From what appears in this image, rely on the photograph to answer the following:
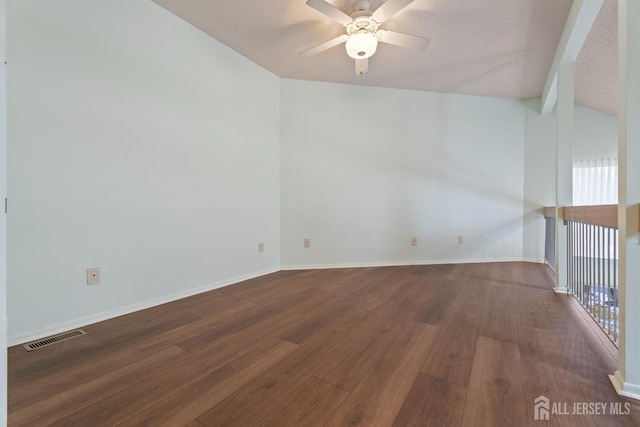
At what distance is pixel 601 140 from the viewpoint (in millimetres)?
3568

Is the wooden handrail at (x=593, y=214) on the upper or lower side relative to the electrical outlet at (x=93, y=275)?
upper

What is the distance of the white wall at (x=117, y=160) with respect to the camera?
62.9 inches

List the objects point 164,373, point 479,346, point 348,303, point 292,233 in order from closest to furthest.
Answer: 1. point 164,373
2. point 479,346
3. point 348,303
4. point 292,233

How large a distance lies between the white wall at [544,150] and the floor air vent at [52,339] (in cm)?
483

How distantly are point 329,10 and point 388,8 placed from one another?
395 mm

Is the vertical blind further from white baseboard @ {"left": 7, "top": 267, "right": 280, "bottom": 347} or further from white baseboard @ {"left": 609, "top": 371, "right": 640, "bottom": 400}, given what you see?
white baseboard @ {"left": 7, "top": 267, "right": 280, "bottom": 347}

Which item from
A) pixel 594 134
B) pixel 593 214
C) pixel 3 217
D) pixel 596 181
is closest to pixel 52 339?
pixel 3 217

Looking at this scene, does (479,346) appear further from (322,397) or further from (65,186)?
(65,186)

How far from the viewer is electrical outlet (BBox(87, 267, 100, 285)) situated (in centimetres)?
183

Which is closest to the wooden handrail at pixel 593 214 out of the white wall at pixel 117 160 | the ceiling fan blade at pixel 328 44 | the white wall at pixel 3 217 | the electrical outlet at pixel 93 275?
the ceiling fan blade at pixel 328 44

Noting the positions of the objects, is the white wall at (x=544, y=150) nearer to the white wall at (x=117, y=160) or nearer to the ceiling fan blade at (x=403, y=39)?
the ceiling fan blade at (x=403, y=39)

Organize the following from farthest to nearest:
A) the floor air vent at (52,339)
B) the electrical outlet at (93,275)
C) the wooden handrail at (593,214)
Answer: the electrical outlet at (93,275) < the floor air vent at (52,339) < the wooden handrail at (593,214)

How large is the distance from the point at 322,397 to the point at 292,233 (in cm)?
235

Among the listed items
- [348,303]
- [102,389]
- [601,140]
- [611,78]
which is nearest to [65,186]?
[102,389]
